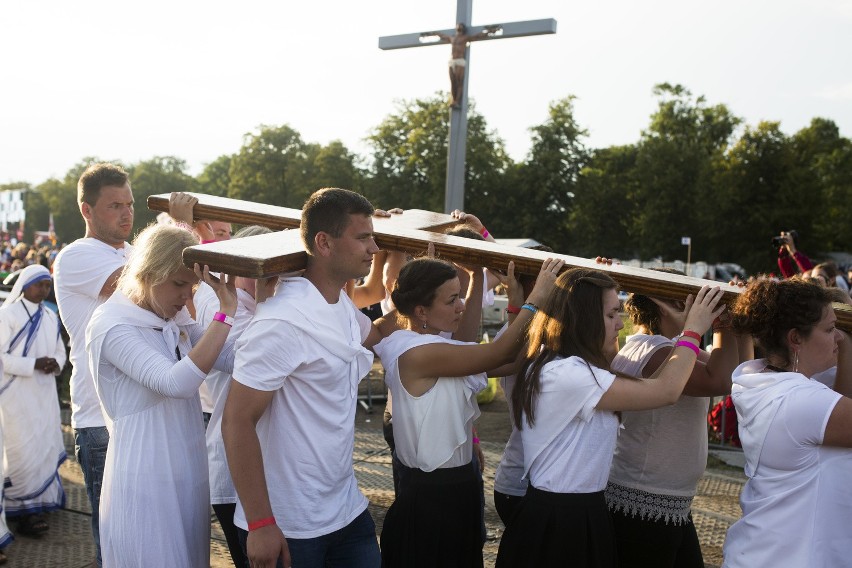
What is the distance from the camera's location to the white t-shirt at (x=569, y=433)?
3029 mm

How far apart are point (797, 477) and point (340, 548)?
157 centimetres

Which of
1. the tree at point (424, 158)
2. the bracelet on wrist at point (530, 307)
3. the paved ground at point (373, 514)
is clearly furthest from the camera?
the tree at point (424, 158)

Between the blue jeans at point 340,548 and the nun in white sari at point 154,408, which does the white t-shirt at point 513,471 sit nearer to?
the blue jeans at point 340,548

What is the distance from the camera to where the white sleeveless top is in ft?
10.9

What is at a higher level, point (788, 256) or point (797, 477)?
point (788, 256)

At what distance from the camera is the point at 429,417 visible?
3.33 m

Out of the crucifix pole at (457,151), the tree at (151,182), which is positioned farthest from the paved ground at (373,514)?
the tree at (151,182)

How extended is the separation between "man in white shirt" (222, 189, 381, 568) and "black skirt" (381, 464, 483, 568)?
1.09 ft

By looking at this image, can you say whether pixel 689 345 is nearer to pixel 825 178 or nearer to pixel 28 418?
pixel 28 418

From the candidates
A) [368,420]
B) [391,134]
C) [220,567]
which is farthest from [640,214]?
[220,567]

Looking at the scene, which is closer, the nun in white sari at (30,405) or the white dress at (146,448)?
the white dress at (146,448)

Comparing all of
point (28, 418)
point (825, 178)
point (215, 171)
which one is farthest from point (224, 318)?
point (215, 171)

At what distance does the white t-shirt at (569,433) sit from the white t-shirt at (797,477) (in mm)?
527

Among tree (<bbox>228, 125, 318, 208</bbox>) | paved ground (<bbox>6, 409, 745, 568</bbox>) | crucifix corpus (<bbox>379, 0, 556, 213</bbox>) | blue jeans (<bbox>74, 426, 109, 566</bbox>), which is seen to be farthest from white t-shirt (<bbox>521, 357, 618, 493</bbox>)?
tree (<bbox>228, 125, 318, 208</bbox>)
